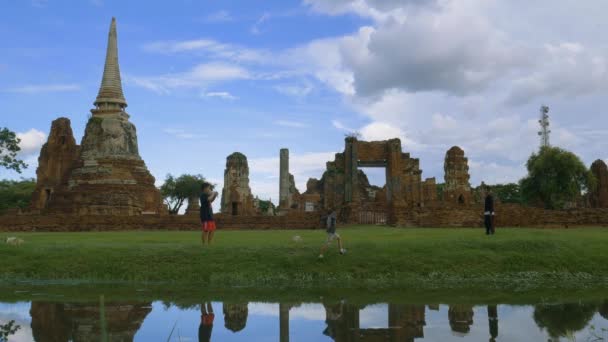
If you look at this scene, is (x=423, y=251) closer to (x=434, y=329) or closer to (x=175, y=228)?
(x=434, y=329)

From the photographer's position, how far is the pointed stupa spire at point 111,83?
156ft

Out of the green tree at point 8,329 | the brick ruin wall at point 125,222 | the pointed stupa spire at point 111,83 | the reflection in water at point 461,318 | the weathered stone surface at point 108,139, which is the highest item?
the pointed stupa spire at point 111,83

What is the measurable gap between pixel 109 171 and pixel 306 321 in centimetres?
3619

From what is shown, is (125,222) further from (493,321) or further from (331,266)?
(493,321)

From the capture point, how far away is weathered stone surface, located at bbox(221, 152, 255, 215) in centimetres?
4228

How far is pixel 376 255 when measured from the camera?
13.2 m

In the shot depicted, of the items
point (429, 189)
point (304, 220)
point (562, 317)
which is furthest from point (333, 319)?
point (429, 189)

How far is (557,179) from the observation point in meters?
46.8

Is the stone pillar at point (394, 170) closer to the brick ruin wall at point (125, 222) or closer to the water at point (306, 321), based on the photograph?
the brick ruin wall at point (125, 222)

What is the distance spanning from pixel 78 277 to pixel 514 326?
9075mm

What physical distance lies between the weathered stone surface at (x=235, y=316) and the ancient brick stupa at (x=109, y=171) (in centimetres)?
3176

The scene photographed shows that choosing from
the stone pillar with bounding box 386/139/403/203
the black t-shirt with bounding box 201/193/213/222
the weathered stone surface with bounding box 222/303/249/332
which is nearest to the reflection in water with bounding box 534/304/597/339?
the weathered stone surface with bounding box 222/303/249/332

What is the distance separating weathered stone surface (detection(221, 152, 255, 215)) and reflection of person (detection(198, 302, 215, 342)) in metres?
32.9

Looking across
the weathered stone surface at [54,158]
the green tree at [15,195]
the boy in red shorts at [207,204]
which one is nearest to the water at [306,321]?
the boy in red shorts at [207,204]
